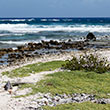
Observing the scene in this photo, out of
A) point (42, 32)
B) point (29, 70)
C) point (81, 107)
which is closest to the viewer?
point (81, 107)

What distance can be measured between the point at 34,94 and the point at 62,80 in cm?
182

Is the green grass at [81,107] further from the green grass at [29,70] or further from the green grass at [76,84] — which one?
the green grass at [29,70]

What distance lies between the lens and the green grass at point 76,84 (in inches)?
364

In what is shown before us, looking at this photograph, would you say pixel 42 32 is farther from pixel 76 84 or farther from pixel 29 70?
pixel 76 84

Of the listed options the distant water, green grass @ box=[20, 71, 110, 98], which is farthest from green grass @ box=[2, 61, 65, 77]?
the distant water

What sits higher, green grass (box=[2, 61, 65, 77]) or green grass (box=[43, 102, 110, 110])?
green grass (box=[2, 61, 65, 77])

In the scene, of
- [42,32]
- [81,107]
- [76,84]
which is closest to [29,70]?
[76,84]

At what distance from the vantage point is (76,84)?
394 inches

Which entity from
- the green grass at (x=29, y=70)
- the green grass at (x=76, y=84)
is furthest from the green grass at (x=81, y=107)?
the green grass at (x=29, y=70)

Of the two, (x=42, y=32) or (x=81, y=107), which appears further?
(x=42, y=32)

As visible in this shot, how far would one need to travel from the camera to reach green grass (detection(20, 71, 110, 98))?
9.25 meters

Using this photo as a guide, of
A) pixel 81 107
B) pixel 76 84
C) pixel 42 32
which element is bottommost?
pixel 81 107

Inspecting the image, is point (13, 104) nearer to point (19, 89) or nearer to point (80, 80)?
point (19, 89)

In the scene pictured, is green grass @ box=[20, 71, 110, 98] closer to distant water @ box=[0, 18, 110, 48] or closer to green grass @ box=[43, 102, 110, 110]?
green grass @ box=[43, 102, 110, 110]
